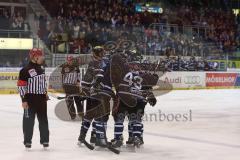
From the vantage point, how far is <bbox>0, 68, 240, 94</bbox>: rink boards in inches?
802

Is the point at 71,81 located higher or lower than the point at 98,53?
lower

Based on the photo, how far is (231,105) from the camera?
54.1 feet

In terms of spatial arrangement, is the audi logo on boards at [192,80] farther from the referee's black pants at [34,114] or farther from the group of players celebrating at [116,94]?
the referee's black pants at [34,114]

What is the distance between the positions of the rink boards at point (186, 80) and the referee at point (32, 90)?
41.0ft

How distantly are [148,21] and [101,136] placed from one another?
21179 millimetres

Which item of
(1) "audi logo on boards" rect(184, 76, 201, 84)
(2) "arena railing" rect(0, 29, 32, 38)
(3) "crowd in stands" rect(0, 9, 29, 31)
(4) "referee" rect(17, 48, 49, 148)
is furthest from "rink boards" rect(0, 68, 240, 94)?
(4) "referee" rect(17, 48, 49, 148)

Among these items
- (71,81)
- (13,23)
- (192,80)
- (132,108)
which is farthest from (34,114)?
(192,80)

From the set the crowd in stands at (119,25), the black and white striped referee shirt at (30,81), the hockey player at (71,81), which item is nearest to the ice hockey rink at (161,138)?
the hockey player at (71,81)

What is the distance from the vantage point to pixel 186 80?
24109mm

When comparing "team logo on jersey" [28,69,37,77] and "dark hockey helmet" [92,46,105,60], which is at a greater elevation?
"dark hockey helmet" [92,46,105,60]

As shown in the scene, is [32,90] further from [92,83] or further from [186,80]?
[186,80]

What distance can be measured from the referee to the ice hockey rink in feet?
1.46

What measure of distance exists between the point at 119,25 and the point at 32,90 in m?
18.1

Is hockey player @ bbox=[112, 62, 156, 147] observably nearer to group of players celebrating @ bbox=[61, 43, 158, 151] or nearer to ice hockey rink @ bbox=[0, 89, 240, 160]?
group of players celebrating @ bbox=[61, 43, 158, 151]
